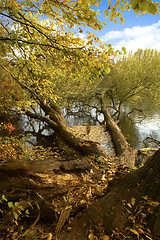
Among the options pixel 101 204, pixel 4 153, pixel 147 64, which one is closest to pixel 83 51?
pixel 101 204

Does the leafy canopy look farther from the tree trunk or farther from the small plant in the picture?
the small plant

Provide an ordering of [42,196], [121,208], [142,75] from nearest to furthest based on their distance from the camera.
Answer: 1. [121,208]
2. [42,196]
3. [142,75]

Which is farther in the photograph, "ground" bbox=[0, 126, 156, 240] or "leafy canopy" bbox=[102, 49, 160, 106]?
"leafy canopy" bbox=[102, 49, 160, 106]

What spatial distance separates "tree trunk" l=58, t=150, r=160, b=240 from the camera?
68.8 inches

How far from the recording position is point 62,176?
2.88m

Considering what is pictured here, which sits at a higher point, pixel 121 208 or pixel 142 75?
pixel 142 75

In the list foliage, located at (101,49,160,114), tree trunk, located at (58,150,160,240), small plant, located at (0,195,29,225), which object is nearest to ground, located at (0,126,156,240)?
small plant, located at (0,195,29,225)

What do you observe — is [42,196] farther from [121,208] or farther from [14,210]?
[121,208]

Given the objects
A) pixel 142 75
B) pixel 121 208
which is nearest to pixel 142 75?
pixel 142 75

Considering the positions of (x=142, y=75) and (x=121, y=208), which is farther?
(x=142, y=75)

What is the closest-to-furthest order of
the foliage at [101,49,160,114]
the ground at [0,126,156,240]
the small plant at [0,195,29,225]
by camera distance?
the small plant at [0,195,29,225] < the ground at [0,126,156,240] < the foliage at [101,49,160,114]

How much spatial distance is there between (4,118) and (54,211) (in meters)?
13.5

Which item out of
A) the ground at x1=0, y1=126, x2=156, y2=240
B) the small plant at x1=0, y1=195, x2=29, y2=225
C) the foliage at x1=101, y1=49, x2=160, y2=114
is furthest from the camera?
the foliage at x1=101, y1=49, x2=160, y2=114

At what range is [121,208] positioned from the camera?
1.95m
